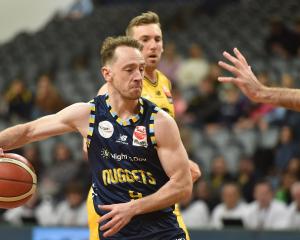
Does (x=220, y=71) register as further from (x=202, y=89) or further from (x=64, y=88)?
(x=64, y=88)

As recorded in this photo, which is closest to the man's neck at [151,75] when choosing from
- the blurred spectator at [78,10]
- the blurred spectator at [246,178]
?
the blurred spectator at [246,178]

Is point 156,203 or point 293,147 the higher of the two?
point 293,147

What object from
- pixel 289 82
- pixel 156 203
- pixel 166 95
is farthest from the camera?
pixel 289 82

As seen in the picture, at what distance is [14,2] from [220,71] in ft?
33.9

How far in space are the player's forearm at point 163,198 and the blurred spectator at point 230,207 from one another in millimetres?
4700

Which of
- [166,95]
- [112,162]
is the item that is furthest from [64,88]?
[112,162]

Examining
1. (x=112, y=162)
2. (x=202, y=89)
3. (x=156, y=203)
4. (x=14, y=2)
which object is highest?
(x=14, y=2)

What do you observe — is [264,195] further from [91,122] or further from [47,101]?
[47,101]

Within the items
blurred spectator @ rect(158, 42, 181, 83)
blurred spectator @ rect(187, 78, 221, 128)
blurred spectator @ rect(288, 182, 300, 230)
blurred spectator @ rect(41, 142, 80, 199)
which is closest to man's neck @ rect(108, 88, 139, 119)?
blurred spectator @ rect(288, 182, 300, 230)

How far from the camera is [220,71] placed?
14.0m

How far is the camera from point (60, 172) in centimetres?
Answer: 1254

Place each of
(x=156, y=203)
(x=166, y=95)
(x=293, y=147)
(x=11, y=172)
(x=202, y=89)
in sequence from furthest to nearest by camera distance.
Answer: (x=202, y=89) < (x=293, y=147) < (x=166, y=95) < (x=11, y=172) < (x=156, y=203)

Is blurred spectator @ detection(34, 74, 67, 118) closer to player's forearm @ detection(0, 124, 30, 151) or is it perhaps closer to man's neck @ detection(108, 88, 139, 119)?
player's forearm @ detection(0, 124, 30, 151)

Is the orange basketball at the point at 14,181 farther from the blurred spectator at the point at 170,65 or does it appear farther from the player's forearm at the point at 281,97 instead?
the blurred spectator at the point at 170,65
